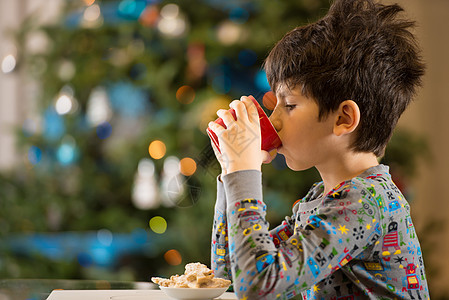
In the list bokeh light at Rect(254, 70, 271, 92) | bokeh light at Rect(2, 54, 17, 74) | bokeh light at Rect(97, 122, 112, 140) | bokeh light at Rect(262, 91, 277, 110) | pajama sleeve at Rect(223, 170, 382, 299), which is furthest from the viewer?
bokeh light at Rect(2, 54, 17, 74)

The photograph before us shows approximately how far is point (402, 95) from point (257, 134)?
258mm

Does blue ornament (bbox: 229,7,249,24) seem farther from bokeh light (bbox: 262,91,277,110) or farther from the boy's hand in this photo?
the boy's hand

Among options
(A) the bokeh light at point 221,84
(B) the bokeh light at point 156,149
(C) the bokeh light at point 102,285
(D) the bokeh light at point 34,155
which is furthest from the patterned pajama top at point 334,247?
(D) the bokeh light at point 34,155

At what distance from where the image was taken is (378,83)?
88 centimetres

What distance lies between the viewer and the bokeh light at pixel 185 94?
2.43 metres

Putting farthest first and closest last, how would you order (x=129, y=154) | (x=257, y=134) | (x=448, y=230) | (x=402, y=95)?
(x=448, y=230) < (x=129, y=154) < (x=402, y=95) < (x=257, y=134)

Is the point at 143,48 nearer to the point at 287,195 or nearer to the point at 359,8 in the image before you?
the point at 287,195

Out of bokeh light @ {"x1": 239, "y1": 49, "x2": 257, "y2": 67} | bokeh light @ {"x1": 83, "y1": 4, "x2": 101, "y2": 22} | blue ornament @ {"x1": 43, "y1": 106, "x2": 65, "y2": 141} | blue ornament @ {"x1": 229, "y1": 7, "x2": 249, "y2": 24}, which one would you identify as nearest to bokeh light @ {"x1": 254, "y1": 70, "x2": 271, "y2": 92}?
bokeh light @ {"x1": 239, "y1": 49, "x2": 257, "y2": 67}

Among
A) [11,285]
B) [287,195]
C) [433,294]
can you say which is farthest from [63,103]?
[433,294]

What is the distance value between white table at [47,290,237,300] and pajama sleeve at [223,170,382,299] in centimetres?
18

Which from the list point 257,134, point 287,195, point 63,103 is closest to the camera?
point 257,134

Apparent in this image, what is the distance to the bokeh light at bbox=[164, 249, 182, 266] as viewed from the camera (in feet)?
A: 7.73

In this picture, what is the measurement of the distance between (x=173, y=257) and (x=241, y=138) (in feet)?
5.44

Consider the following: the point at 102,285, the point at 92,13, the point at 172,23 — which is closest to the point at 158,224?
the point at 172,23
